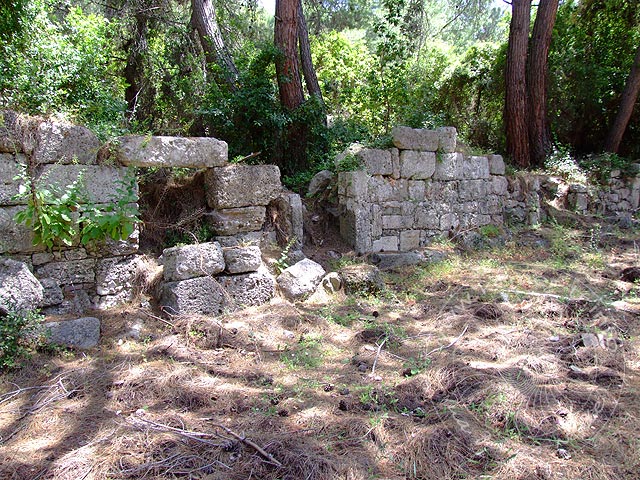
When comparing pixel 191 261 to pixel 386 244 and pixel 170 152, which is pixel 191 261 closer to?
pixel 170 152

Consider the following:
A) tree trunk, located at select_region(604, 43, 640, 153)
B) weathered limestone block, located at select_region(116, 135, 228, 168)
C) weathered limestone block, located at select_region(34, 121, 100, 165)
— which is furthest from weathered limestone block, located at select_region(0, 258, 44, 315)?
tree trunk, located at select_region(604, 43, 640, 153)

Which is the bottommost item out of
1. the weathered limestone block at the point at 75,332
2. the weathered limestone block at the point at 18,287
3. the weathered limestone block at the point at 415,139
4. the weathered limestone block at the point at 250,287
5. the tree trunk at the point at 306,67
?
the weathered limestone block at the point at 75,332

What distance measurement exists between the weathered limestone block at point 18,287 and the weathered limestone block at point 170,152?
1.42m

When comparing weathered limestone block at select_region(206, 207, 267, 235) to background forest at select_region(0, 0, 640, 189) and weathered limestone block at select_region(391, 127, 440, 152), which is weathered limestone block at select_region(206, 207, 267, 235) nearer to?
background forest at select_region(0, 0, 640, 189)

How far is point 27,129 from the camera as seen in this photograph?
4.57 metres

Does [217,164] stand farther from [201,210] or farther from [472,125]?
[472,125]

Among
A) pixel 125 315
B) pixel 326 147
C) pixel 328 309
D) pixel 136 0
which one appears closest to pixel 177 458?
pixel 125 315

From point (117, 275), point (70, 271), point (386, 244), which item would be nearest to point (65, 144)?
point (70, 271)

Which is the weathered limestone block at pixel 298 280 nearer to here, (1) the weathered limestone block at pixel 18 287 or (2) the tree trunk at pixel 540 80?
(1) the weathered limestone block at pixel 18 287

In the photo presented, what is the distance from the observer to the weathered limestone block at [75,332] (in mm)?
4172

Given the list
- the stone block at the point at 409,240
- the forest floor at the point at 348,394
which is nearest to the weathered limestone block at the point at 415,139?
the stone block at the point at 409,240

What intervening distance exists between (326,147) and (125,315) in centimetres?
436

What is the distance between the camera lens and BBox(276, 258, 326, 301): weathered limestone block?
220 inches

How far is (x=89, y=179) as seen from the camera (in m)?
4.88
